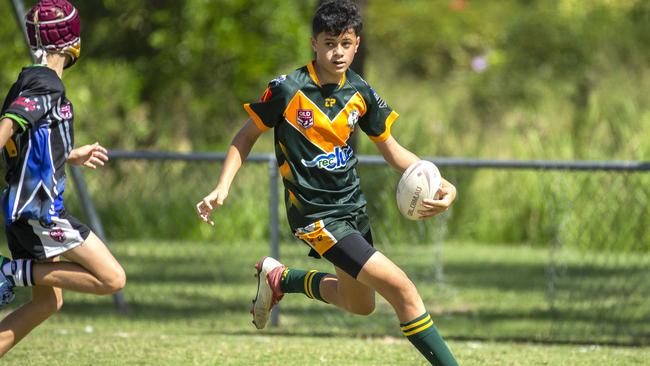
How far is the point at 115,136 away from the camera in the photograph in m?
16.1

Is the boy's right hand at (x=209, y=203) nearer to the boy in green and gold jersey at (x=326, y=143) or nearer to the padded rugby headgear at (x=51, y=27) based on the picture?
the boy in green and gold jersey at (x=326, y=143)

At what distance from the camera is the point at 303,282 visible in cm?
616

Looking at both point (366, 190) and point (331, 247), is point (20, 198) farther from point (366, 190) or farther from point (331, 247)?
point (366, 190)

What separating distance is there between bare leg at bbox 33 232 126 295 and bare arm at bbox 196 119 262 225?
0.54m

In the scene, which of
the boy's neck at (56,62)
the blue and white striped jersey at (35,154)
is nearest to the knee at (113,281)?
the blue and white striped jersey at (35,154)

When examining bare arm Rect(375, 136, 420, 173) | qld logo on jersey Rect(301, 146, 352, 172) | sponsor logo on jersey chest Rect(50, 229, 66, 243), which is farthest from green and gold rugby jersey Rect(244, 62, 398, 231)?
sponsor logo on jersey chest Rect(50, 229, 66, 243)

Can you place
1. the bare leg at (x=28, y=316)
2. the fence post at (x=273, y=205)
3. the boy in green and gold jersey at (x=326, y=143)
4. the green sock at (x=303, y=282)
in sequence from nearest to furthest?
1. the bare leg at (x=28, y=316)
2. the boy in green and gold jersey at (x=326, y=143)
3. the green sock at (x=303, y=282)
4. the fence post at (x=273, y=205)

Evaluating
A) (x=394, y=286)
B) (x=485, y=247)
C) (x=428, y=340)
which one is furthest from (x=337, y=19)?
(x=485, y=247)

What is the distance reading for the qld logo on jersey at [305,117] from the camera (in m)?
5.52

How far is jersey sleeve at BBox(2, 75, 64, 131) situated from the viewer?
198 inches

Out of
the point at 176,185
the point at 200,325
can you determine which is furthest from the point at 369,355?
the point at 176,185

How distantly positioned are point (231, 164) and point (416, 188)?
962 millimetres

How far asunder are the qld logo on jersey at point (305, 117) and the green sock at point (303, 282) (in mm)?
995

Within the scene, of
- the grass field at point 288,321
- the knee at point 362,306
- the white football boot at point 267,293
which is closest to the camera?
the knee at point 362,306
